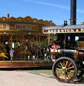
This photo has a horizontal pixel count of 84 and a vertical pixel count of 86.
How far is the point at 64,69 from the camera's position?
305 inches

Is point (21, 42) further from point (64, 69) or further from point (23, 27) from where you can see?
point (64, 69)

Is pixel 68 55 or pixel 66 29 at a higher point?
pixel 66 29

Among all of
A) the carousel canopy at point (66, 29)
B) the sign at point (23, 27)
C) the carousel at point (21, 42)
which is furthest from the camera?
the sign at point (23, 27)

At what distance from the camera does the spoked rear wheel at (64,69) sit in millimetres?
7555

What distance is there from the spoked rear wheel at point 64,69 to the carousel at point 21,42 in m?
4.81

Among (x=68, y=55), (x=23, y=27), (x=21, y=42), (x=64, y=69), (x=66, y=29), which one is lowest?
(x=64, y=69)

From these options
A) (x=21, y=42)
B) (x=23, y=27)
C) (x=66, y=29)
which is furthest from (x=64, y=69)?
(x=21, y=42)

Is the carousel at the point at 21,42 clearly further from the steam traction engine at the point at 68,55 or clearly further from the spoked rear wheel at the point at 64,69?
the spoked rear wheel at the point at 64,69

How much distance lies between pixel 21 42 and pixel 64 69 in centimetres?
669

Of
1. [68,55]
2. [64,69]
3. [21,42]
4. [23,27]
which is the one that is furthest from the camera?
[21,42]

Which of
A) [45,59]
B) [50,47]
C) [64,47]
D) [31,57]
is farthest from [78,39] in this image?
[31,57]

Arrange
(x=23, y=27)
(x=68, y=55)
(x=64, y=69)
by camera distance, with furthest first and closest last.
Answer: (x=23, y=27) → (x=68, y=55) → (x=64, y=69)

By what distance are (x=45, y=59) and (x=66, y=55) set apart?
5.24m

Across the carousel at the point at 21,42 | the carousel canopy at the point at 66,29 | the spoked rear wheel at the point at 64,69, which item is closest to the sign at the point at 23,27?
the carousel at the point at 21,42
